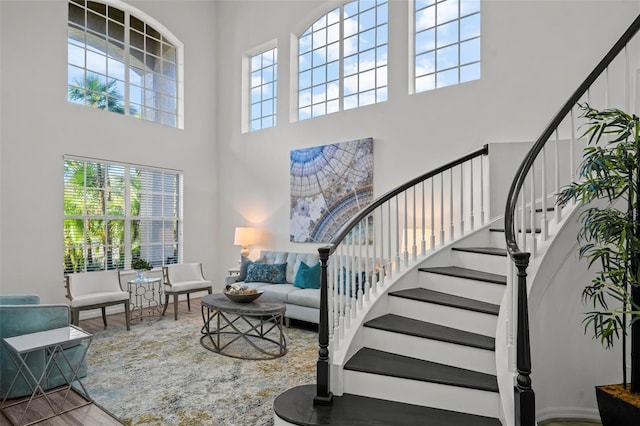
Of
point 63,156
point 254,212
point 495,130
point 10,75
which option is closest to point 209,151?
point 254,212

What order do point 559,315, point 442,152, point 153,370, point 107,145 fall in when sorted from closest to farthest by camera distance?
point 559,315
point 153,370
point 442,152
point 107,145

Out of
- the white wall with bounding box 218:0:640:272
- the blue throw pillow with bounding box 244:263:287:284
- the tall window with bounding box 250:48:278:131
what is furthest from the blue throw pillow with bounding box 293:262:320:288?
the tall window with bounding box 250:48:278:131

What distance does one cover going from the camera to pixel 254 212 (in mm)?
6910

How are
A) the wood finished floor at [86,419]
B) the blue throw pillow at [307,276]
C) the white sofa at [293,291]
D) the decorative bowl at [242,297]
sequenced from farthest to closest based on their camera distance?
1. the blue throw pillow at [307,276]
2. the white sofa at [293,291]
3. the decorative bowl at [242,297]
4. the wood finished floor at [86,419]

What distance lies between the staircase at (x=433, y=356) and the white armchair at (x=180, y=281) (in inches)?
134

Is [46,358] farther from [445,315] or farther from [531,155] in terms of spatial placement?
[531,155]

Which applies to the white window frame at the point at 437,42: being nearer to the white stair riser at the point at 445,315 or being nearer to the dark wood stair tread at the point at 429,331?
the white stair riser at the point at 445,315

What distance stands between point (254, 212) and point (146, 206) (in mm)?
1803

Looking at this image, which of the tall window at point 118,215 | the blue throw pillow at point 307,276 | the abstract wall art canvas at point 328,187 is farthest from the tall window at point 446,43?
the tall window at point 118,215

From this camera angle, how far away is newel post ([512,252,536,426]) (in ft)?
6.53

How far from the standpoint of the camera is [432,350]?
267cm

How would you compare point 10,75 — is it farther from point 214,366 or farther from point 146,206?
point 214,366

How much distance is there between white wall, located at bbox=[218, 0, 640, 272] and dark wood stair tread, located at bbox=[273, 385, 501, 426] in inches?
122

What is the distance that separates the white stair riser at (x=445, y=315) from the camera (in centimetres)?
269
